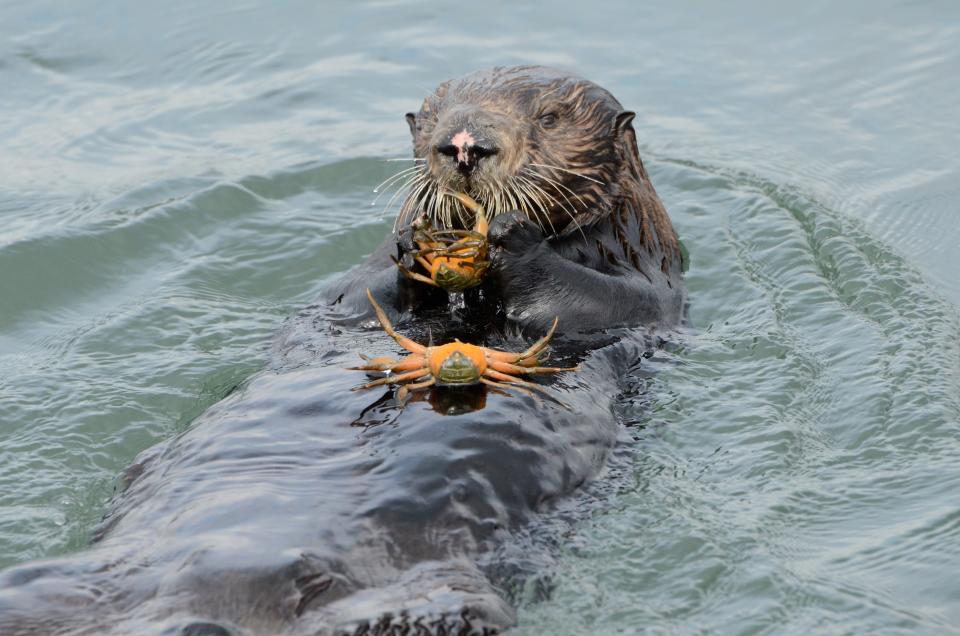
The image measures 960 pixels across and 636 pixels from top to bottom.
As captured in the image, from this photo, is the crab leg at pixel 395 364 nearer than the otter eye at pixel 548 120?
Yes

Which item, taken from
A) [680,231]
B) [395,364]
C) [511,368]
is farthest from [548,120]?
[680,231]

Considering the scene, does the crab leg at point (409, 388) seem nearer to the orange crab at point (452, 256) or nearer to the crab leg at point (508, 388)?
the crab leg at point (508, 388)

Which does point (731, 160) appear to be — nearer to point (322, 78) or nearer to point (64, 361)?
point (322, 78)

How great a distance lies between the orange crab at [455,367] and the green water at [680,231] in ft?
1.69

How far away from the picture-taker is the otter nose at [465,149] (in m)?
4.73

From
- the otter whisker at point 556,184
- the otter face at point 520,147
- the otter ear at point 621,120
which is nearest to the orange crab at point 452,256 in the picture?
the otter face at point 520,147

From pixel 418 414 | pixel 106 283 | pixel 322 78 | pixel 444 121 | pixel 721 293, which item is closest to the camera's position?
pixel 418 414

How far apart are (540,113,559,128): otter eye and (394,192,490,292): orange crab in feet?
1.60

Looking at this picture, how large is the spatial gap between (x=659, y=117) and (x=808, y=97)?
1068mm

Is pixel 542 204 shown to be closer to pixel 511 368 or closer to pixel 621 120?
pixel 621 120

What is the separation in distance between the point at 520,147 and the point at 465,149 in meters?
0.33

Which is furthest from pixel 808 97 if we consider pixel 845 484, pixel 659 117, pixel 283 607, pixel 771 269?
pixel 283 607

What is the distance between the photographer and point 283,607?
10.7ft

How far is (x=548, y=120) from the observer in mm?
5137
